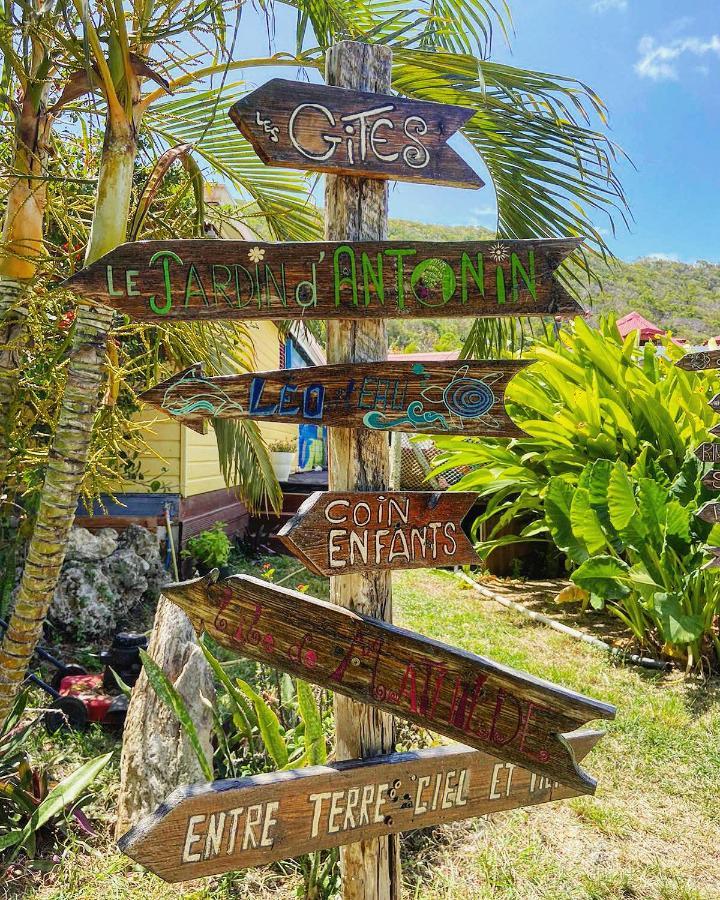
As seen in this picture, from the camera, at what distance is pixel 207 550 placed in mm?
7133

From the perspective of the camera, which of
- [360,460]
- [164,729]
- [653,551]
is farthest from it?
[653,551]

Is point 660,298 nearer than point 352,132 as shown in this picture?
No

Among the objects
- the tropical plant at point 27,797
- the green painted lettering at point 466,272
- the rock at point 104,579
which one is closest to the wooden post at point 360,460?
the green painted lettering at point 466,272

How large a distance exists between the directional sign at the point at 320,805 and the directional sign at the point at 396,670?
13 centimetres

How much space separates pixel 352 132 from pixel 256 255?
0.48 metres

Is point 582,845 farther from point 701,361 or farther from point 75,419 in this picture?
point 75,419

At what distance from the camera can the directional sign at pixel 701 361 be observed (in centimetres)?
341

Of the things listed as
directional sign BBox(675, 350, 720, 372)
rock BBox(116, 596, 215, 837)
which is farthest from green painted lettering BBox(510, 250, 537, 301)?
rock BBox(116, 596, 215, 837)

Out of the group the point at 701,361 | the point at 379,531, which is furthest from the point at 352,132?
the point at 701,361

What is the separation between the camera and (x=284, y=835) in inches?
65.4

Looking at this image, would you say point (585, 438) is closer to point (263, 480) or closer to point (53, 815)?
point (263, 480)

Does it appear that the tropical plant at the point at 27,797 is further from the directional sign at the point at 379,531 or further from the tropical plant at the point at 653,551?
the tropical plant at the point at 653,551

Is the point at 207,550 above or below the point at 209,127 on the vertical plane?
below

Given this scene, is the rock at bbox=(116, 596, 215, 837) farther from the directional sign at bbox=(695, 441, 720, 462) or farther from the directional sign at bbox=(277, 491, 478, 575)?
the directional sign at bbox=(695, 441, 720, 462)
